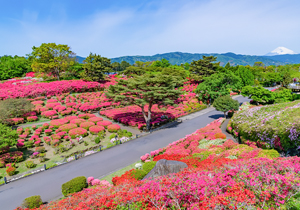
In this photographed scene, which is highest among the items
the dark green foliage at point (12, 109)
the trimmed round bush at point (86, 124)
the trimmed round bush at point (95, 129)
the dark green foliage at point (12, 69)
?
the dark green foliage at point (12, 69)

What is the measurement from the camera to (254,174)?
279 inches

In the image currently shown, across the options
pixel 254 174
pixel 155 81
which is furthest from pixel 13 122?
pixel 254 174

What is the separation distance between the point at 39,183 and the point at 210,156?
14.4 meters

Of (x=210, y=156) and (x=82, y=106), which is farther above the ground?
(x=82, y=106)

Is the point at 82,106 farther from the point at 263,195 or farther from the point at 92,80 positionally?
the point at 263,195

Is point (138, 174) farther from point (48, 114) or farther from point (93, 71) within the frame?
point (93, 71)

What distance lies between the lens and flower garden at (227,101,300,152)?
1357 cm

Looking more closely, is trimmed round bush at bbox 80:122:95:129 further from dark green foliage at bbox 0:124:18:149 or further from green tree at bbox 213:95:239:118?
green tree at bbox 213:95:239:118

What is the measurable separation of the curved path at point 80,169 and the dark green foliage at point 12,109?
1421cm

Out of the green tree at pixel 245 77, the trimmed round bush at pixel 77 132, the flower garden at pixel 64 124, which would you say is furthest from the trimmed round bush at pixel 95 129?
the green tree at pixel 245 77

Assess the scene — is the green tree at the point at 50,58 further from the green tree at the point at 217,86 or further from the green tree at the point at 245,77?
the green tree at the point at 245,77

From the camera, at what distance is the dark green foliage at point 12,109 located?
23.6m

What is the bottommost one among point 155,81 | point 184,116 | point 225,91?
point 184,116

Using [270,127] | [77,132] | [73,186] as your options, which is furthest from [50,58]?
[270,127]
